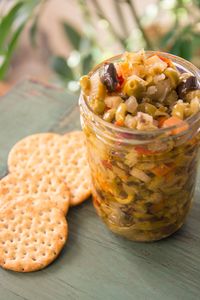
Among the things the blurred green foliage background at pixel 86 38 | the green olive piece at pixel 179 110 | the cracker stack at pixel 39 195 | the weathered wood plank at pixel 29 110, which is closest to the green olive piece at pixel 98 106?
the green olive piece at pixel 179 110

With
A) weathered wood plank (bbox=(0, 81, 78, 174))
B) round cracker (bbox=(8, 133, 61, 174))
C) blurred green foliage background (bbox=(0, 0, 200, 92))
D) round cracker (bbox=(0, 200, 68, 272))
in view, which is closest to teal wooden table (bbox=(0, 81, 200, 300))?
round cracker (bbox=(0, 200, 68, 272))

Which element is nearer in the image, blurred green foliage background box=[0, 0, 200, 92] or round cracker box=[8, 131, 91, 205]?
round cracker box=[8, 131, 91, 205]

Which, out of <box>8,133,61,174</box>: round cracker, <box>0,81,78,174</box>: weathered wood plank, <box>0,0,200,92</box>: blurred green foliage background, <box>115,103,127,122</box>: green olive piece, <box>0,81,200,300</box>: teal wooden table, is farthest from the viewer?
<box>0,0,200,92</box>: blurred green foliage background

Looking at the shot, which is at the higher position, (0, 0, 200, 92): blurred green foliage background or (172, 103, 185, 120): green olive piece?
(172, 103, 185, 120): green olive piece

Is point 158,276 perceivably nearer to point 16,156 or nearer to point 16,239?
point 16,239

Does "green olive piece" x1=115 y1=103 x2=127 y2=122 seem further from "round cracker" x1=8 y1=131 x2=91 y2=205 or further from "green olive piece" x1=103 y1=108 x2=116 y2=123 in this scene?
"round cracker" x1=8 y1=131 x2=91 y2=205

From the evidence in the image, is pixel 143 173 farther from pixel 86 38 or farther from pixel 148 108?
pixel 86 38

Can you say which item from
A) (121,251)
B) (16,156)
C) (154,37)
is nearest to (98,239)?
(121,251)

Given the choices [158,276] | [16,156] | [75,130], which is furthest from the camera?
[75,130]
